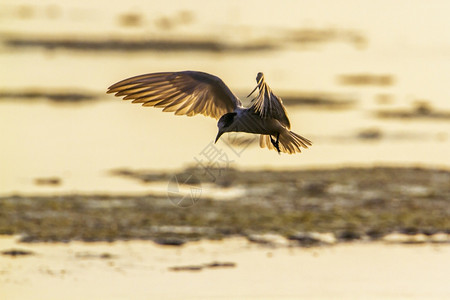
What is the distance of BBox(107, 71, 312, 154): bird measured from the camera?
257 inches

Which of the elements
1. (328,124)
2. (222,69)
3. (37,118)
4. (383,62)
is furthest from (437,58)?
(37,118)

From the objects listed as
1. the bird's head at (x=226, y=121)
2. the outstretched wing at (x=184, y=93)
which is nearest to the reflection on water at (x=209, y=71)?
the outstretched wing at (x=184, y=93)

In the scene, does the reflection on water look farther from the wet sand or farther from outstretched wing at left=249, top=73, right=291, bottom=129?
outstretched wing at left=249, top=73, right=291, bottom=129

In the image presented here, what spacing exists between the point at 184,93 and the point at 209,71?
9.23 metres

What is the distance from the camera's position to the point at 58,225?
32.0ft
